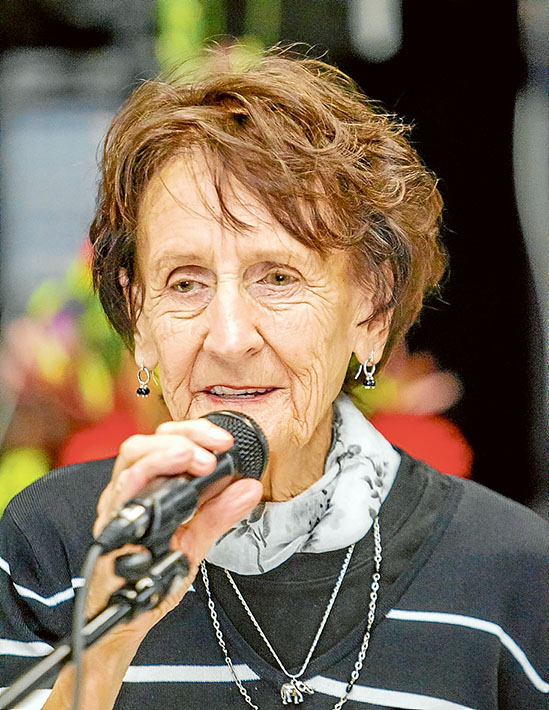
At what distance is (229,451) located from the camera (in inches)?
39.4

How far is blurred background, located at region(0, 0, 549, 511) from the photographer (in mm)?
2057

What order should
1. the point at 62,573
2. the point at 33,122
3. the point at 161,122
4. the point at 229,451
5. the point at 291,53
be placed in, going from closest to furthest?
1. the point at 229,451
2. the point at 161,122
3. the point at 62,573
4. the point at 291,53
5. the point at 33,122

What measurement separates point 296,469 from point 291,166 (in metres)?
0.59

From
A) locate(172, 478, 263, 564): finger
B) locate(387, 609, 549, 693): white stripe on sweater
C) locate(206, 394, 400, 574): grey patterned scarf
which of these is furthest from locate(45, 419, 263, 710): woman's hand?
locate(387, 609, 549, 693): white stripe on sweater

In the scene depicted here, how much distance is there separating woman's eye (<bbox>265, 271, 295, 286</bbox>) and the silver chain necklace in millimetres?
519

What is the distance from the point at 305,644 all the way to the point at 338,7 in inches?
62.1

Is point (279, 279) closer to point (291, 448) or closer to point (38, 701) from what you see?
point (291, 448)

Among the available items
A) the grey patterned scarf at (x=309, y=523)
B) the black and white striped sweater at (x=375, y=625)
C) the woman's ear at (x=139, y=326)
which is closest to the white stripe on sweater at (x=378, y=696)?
the black and white striped sweater at (x=375, y=625)

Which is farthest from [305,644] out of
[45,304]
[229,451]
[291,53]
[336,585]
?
[291,53]

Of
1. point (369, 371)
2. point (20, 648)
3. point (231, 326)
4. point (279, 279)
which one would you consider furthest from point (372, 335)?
point (20, 648)

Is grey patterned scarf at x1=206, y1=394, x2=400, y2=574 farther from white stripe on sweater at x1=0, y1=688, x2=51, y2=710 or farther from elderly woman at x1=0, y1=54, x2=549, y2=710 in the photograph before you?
white stripe on sweater at x1=0, y1=688, x2=51, y2=710

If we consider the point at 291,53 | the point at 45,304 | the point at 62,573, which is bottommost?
the point at 62,573

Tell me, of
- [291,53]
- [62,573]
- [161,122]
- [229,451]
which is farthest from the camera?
[291,53]

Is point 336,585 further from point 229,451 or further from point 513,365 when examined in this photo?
point 513,365
